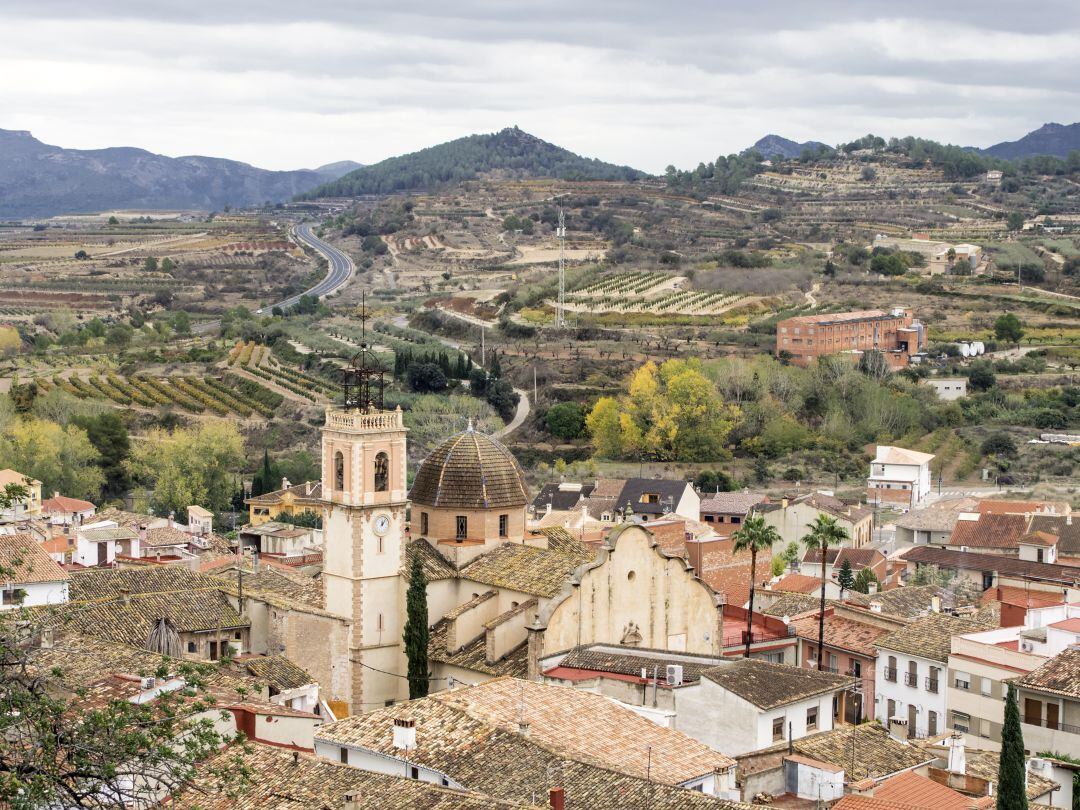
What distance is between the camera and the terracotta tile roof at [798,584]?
49.2 meters

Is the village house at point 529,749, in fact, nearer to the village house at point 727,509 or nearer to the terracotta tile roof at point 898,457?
the village house at point 727,509

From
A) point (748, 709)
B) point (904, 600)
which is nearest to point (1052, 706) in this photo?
point (748, 709)

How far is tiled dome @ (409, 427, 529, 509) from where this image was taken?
38.2 meters

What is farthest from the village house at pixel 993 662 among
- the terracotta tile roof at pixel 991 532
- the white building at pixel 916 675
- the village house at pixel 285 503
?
the village house at pixel 285 503

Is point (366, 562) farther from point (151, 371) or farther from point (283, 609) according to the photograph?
point (151, 371)

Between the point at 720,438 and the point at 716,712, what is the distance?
6018 centimetres

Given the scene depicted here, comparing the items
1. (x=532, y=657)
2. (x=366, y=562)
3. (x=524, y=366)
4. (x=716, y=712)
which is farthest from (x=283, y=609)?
(x=524, y=366)

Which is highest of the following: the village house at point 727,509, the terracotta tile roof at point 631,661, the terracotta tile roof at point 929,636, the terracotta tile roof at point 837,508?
the terracotta tile roof at point 631,661

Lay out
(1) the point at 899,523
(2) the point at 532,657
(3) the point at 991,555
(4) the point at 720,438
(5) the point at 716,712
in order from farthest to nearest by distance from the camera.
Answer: (4) the point at 720,438 < (1) the point at 899,523 < (3) the point at 991,555 < (2) the point at 532,657 < (5) the point at 716,712

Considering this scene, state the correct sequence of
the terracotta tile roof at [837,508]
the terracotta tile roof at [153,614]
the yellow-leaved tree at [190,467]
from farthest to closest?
the yellow-leaved tree at [190,467]
the terracotta tile roof at [837,508]
the terracotta tile roof at [153,614]

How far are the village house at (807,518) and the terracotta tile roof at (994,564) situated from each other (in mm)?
6828

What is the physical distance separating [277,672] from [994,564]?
89.3 ft

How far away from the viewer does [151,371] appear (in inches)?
3962

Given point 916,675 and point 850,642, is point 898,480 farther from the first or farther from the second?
point 916,675
